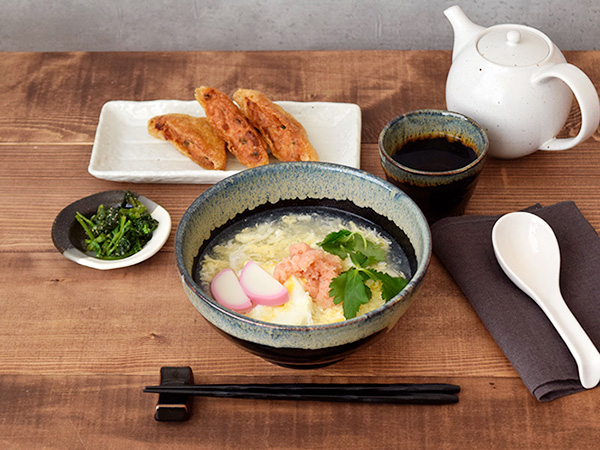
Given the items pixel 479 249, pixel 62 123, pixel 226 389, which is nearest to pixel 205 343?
pixel 226 389

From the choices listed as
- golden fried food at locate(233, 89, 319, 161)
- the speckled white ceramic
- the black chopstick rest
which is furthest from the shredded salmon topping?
golden fried food at locate(233, 89, 319, 161)

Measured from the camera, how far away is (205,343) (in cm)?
111

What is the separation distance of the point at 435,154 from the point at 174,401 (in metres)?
0.72

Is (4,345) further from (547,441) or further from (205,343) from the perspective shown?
(547,441)

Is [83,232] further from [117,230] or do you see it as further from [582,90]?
[582,90]

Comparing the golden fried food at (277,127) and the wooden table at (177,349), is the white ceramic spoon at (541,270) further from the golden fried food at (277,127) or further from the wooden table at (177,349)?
the golden fried food at (277,127)

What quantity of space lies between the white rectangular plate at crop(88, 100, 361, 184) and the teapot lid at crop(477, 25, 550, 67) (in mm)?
337

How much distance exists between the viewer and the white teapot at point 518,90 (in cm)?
129

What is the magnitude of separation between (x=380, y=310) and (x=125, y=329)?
501mm

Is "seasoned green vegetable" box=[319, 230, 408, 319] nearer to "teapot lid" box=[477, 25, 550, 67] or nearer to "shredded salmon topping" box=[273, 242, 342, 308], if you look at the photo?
"shredded salmon topping" box=[273, 242, 342, 308]

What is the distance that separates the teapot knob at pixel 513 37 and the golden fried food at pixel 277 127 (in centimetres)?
48

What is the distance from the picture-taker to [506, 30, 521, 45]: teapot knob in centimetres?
134

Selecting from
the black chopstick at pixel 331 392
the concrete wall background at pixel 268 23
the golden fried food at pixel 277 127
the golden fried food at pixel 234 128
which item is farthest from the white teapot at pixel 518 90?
the concrete wall background at pixel 268 23

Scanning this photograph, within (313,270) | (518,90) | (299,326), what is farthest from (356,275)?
(518,90)
